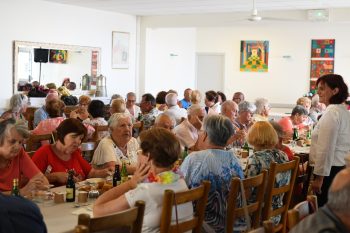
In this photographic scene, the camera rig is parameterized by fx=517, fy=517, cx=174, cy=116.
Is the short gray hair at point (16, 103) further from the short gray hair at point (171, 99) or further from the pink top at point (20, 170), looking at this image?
the pink top at point (20, 170)

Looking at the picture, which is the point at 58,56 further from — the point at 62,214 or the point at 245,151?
the point at 62,214

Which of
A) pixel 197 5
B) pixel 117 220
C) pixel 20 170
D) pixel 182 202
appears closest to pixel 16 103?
pixel 20 170

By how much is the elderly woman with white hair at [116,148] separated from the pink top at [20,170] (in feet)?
2.71

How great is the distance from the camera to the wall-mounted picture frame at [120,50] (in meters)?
12.1

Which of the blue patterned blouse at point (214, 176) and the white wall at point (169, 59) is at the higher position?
the white wall at point (169, 59)

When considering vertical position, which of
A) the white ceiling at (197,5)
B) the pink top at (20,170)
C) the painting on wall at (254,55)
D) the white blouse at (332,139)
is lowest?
the pink top at (20,170)

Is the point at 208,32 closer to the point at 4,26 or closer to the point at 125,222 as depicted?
the point at 4,26

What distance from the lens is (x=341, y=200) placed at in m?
1.87

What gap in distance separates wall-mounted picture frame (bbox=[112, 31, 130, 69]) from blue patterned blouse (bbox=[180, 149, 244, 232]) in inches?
347

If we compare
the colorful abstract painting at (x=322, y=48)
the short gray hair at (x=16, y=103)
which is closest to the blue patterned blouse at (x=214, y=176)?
the short gray hair at (x=16, y=103)

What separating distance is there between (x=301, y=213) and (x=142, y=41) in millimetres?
10503

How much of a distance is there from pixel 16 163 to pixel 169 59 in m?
10.2

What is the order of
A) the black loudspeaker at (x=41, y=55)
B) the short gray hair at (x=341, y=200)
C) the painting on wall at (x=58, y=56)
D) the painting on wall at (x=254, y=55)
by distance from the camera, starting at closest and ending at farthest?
the short gray hair at (x=341, y=200) < the black loudspeaker at (x=41, y=55) < the painting on wall at (x=58, y=56) < the painting on wall at (x=254, y=55)

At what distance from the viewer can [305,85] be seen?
1410 cm
